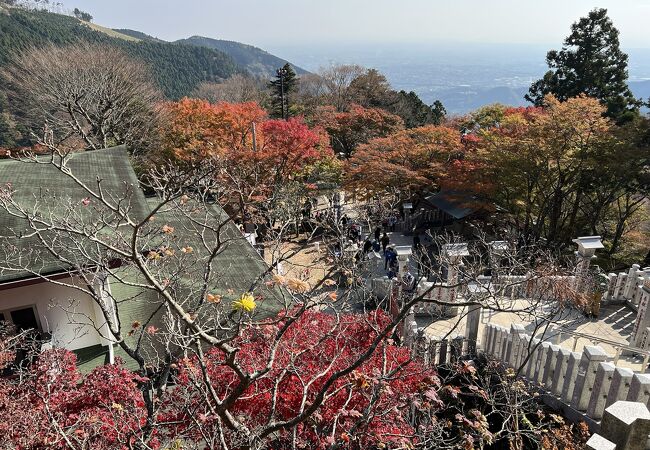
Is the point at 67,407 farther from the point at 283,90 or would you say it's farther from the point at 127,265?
the point at 283,90

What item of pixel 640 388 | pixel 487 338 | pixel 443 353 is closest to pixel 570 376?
pixel 640 388

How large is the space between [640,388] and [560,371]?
48.9 inches

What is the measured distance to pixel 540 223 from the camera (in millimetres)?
14695

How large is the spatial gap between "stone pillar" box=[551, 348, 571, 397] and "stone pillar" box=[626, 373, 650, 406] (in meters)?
1.01

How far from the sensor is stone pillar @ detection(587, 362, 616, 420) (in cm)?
545

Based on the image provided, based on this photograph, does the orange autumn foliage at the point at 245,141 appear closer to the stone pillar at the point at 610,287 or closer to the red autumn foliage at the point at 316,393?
the red autumn foliage at the point at 316,393

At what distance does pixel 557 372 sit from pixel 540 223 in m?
9.72

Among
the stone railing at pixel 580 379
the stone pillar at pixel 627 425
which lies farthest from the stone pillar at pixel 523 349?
the stone pillar at pixel 627 425

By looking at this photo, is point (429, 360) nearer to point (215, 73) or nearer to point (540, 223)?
point (540, 223)

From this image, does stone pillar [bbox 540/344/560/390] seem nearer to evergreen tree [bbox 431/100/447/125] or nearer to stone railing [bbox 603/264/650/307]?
stone railing [bbox 603/264/650/307]

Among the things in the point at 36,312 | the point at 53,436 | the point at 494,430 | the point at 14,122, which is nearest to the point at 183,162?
the point at 36,312

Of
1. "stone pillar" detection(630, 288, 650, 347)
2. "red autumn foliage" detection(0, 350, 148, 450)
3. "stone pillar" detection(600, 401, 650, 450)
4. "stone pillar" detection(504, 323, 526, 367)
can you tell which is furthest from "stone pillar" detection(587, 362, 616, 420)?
"red autumn foliage" detection(0, 350, 148, 450)

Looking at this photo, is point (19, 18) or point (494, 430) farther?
point (19, 18)

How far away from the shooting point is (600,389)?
5535 millimetres
